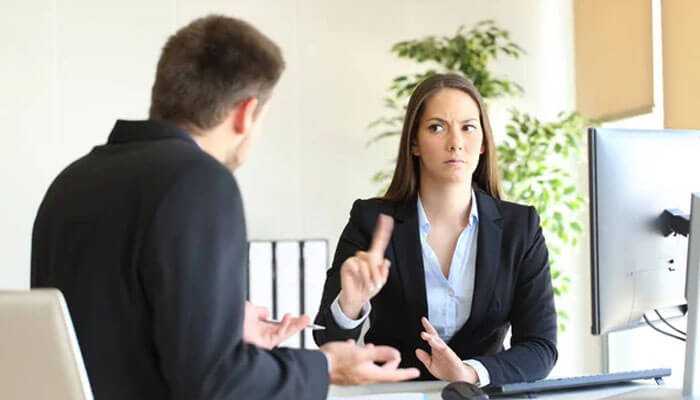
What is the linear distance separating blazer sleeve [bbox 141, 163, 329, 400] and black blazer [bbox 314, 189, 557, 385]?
3.20 feet

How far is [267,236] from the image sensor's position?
188 inches

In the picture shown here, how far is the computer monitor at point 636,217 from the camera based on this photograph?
1808mm

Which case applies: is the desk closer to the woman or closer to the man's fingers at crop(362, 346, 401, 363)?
the woman

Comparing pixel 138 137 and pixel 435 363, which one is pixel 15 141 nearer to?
pixel 435 363

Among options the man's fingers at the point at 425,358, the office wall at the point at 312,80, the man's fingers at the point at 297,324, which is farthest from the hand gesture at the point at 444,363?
the office wall at the point at 312,80

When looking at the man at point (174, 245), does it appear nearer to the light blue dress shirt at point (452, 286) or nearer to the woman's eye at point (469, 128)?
the light blue dress shirt at point (452, 286)

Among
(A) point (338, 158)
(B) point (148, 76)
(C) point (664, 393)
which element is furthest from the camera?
(A) point (338, 158)

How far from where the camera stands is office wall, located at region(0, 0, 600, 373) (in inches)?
175

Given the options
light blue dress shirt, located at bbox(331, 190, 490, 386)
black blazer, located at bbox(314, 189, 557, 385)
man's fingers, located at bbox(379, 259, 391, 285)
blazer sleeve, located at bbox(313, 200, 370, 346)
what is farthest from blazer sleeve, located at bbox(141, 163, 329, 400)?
light blue dress shirt, located at bbox(331, 190, 490, 386)

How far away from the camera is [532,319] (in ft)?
7.09

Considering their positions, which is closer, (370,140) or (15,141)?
(15,141)

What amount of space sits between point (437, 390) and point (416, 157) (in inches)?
25.2

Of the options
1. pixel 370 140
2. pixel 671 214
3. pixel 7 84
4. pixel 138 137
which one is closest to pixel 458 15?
pixel 370 140

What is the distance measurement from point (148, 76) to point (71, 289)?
140 inches
